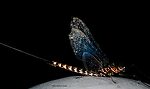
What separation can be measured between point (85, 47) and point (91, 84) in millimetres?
602

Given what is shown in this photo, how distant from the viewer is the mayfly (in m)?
4.48

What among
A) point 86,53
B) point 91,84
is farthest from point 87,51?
point 91,84

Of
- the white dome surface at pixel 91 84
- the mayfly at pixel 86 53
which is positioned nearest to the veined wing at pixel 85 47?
the mayfly at pixel 86 53

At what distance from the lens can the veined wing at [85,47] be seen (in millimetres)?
Answer: 4469

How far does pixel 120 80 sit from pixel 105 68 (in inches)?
20.6

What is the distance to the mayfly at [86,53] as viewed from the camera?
14.7 ft

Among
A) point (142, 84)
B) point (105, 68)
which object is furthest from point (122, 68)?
point (142, 84)

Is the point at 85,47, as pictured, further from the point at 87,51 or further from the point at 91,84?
the point at 91,84

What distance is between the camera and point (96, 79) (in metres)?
4.94

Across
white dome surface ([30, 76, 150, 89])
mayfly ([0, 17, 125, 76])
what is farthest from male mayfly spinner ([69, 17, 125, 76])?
white dome surface ([30, 76, 150, 89])

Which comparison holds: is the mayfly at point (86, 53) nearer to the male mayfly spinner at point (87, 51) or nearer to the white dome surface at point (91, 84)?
the male mayfly spinner at point (87, 51)

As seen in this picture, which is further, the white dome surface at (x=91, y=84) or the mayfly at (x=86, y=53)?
the white dome surface at (x=91, y=84)

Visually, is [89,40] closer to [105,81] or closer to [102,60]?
[102,60]

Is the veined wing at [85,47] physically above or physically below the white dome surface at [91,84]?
above
